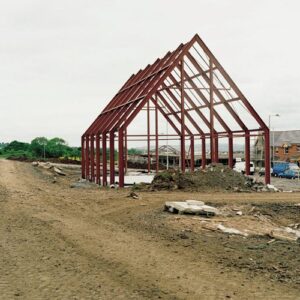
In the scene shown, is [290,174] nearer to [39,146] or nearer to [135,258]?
[135,258]

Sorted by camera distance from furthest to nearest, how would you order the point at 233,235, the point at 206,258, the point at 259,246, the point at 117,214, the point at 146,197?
the point at 146,197, the point at 117,214, the point at 233,235, the point at 259,246, the point at 206,258

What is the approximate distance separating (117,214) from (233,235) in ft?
14.9

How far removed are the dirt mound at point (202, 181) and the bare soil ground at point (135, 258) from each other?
20.8ft

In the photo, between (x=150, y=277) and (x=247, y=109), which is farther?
(x=247, y=109)

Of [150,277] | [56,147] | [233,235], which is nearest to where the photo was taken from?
[150,277]

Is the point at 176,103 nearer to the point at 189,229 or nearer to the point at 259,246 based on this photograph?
the point at 189,229

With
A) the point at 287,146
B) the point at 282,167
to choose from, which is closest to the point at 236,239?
the point at 282,167

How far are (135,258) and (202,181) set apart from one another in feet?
43.5

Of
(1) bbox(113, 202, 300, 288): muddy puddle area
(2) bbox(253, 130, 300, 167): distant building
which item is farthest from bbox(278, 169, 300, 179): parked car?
(1) bbox(113, 202, 300, 288): muddy puddle area

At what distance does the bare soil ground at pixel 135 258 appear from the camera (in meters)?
6.71

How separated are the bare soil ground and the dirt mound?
20.8 ft

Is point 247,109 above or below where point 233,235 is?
above

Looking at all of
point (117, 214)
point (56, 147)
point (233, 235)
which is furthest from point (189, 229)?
point (56, 147)

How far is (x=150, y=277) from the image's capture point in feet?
24.1
